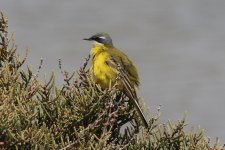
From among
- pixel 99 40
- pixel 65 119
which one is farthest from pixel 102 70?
pixel 65 119

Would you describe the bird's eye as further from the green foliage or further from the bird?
the green foliage

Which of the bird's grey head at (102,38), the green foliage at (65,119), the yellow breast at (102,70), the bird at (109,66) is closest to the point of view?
the green foliage at (65,119)

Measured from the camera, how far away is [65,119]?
7.11 m

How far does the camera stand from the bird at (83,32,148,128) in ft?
29.8

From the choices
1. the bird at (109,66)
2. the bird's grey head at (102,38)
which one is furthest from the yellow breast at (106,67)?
the bird's grey head at (102,38)

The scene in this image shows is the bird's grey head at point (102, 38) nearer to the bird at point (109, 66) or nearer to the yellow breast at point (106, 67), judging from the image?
the bird at point (109, 66)

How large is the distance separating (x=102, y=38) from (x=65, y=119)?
3195mm

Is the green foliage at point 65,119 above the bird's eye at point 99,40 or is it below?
below

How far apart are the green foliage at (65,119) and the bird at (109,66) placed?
1065 millimetres

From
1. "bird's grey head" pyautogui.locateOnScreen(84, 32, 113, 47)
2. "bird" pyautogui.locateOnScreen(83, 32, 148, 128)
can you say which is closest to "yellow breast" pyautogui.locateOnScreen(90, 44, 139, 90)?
"bird" pyautogui.locateOnScreen(83, 32, 148, 128)

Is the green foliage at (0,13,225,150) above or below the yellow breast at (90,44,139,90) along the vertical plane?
below

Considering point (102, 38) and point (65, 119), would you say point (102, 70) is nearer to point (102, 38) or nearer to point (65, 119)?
point (102, 38)

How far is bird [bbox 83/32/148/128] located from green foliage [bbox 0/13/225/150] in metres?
1.06

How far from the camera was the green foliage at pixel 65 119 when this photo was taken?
650 cm
